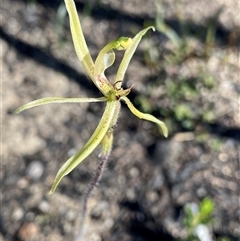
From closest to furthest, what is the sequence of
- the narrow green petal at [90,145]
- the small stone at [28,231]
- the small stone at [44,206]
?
the narrow green petal at [90,145]
the small stone at [28,231]
the small stone at [44,206]

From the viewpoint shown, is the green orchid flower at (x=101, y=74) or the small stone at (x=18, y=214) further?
the small stone at (x=18, y=214)

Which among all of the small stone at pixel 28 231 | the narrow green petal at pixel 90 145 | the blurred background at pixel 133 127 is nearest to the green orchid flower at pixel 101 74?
the narrow green petal at pixel 90 145

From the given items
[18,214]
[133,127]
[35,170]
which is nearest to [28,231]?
[18,214]

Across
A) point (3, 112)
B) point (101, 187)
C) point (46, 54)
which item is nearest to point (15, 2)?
point (46, 54)

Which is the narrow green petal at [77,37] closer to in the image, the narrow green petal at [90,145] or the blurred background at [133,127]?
the narrow green petal at [90,145]

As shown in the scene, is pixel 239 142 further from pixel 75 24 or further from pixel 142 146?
pixel 75 24

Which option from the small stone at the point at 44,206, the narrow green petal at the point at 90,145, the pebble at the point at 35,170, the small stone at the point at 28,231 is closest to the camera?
the narrow green petal at the point at 90,145

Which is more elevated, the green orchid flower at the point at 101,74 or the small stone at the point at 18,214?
the green orchid flower at the point at 101,74
